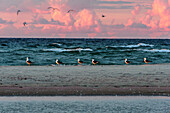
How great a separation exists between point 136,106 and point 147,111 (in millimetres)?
814

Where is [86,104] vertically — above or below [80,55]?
below

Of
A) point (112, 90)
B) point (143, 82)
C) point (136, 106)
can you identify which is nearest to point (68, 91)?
point (112, 90)

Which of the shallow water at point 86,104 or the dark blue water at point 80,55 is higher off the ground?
the dark blue water at point 80,55

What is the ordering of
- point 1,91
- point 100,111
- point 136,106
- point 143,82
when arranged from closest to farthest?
point 100,111 → point 136,106 → point 1,91 → point 143,82

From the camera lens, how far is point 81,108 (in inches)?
437

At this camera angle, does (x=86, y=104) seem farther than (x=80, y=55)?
No

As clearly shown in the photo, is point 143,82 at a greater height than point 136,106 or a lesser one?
greater

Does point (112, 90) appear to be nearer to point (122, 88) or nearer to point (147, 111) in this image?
point (122, 88)

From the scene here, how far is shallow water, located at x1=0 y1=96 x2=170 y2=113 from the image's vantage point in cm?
1078

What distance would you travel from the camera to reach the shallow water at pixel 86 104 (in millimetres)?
10781

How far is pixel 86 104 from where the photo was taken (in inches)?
463

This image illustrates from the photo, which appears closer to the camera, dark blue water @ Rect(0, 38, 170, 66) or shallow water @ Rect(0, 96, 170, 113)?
shallow water @ Rect(0, 96, 170, 113)

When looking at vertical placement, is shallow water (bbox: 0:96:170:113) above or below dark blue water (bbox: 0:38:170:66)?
below

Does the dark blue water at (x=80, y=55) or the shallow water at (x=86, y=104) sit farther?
the dark blue water at (x=80, y=55)
